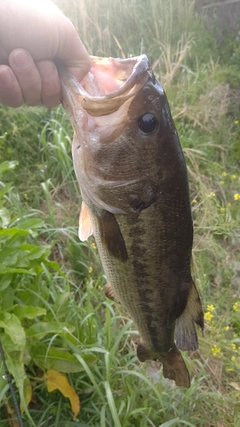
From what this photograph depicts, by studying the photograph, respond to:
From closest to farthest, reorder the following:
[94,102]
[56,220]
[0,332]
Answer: [94,102] → [0,332] → [56,220]

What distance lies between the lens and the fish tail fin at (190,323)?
1.65 metres

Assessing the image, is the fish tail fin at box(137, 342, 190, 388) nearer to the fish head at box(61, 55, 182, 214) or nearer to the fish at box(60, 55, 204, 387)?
the fish at box(60, 55, 204, 387)

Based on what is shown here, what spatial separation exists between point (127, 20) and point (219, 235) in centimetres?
314

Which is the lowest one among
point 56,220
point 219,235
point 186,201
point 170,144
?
point 219,235

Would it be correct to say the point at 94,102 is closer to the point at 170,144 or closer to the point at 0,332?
the point at 170,144

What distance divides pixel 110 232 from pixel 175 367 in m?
0.72

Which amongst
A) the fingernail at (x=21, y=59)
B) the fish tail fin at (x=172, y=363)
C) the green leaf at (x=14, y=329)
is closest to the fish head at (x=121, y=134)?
the fingernail at (x=21, y=59)

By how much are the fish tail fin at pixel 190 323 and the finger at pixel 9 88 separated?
0.94 meters

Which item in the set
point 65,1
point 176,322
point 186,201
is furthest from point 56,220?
point 65,1

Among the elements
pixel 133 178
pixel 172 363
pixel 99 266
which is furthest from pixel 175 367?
pixel 99 266

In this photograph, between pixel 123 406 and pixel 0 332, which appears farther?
pixel 123 406

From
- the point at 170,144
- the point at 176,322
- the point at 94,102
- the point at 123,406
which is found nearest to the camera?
the point at 94,102

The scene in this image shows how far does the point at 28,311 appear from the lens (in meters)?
2.14

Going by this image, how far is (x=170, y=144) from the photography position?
139cm
